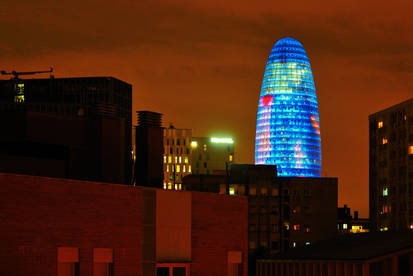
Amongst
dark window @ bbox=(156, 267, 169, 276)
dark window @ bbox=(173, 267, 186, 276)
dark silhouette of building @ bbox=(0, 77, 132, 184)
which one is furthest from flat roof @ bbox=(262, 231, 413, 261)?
dark silhouette of building @ bbox=(0, 77, 132, 184)

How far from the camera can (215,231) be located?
41.9m

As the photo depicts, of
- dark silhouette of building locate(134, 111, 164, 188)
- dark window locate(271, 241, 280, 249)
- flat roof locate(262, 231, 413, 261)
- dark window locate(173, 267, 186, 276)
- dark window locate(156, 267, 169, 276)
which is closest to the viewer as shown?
dark window locate(156, 267, 169, 276)

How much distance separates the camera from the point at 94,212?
35.2 metres

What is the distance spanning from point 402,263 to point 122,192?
20.7 meters

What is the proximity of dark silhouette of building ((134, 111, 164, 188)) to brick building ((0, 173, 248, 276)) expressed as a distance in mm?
6278

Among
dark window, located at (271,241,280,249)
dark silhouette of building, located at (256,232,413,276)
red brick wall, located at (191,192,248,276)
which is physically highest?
red brick wall, located at (191,192,248,276)

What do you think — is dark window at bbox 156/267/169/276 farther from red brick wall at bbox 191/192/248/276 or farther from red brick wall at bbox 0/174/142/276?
red brick wall at bbox 191/192/248/276

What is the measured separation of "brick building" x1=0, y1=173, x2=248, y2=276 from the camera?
32.1 metres

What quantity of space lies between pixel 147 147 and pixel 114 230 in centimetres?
1177

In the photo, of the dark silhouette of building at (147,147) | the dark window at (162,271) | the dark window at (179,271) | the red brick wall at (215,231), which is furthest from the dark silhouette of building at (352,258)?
the dark window at (162,271)

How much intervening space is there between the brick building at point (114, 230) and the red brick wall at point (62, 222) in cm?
4

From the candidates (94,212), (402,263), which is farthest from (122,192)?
(402,263)

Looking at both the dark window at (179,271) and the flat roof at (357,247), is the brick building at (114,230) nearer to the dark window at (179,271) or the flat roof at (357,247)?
the dark window at (179,271)

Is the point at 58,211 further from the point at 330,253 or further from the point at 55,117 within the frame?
the point at 330,253
